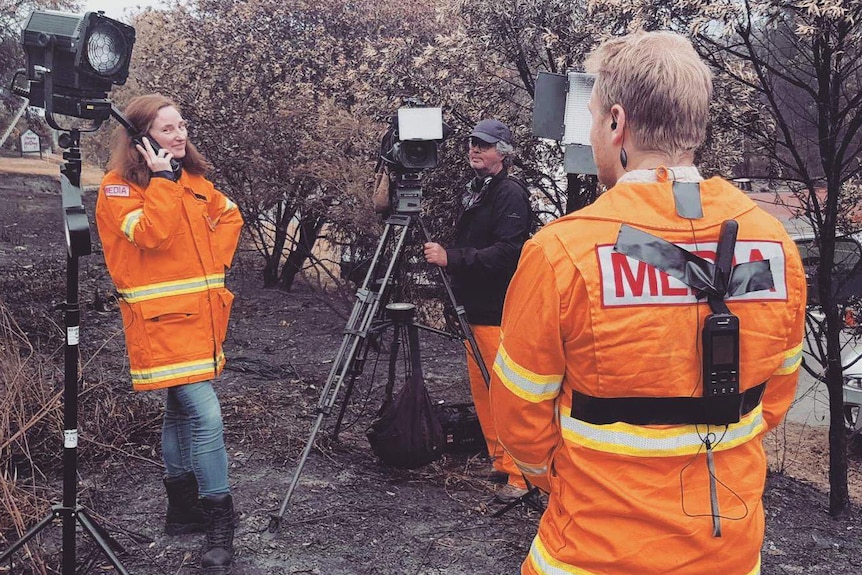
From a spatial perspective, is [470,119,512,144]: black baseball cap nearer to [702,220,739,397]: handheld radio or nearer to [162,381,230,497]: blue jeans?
[162,381,230,497]: blue jeans

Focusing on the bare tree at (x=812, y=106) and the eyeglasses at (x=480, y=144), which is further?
the eyeglasses at (x=480, y=144)

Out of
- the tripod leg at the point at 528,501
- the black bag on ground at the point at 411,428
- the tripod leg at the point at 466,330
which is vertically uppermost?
the tripod leg at the point at 466,330

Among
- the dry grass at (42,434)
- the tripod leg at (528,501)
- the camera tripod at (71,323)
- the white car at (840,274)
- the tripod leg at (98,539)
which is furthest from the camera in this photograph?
the white car at (840,274)

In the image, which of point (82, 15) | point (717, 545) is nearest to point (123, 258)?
point (82, 15)

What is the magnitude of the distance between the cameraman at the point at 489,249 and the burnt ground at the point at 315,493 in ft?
1.23

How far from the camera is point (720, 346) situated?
136cm

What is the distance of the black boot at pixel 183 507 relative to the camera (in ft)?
10.6

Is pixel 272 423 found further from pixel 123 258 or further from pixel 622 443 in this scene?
pixel 622 443

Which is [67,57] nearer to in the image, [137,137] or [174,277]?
[137,137]

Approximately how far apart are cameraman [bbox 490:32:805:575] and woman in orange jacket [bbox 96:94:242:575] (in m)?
1.79

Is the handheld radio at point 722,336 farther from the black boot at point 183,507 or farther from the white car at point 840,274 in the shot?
the white car at point 840,274

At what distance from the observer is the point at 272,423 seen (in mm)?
4668

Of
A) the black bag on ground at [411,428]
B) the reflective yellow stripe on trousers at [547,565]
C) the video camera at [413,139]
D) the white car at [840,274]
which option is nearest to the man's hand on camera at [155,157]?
the video camera at [413,139]

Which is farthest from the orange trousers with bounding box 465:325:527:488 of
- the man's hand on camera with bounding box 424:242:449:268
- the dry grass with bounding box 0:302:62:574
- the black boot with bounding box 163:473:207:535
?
the dry grass with bounding box 0:302:62:574
